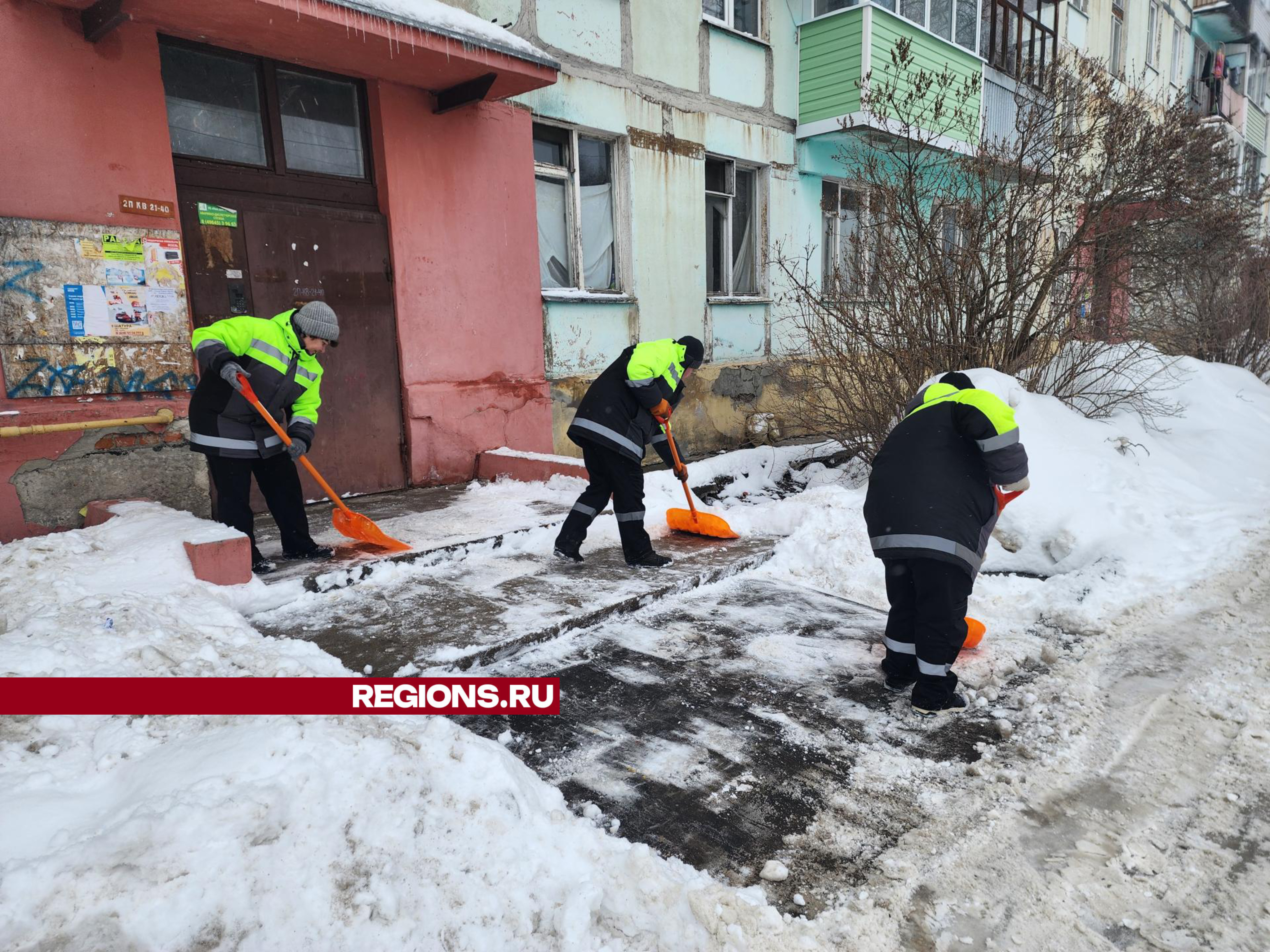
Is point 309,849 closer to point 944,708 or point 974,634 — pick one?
point 944,708

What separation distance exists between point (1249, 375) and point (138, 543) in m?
11.8

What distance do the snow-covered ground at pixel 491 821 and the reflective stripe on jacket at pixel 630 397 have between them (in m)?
2.11

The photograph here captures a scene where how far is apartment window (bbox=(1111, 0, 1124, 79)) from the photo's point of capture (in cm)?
1788

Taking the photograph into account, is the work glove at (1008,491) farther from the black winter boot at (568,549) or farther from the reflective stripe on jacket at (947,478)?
the black winter boot at (568,549)

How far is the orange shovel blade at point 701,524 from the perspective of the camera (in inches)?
224

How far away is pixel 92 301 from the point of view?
5.03m

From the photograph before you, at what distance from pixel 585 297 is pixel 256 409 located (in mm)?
4556

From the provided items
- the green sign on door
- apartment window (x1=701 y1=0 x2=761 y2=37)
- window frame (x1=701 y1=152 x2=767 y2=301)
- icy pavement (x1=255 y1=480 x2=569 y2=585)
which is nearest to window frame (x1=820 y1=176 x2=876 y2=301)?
window frame (x1=701 y1=152 x2=767 y2=301)

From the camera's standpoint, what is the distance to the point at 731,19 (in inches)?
389

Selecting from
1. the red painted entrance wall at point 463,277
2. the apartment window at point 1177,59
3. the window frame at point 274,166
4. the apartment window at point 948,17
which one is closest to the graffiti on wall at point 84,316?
the window frame at point 274,166

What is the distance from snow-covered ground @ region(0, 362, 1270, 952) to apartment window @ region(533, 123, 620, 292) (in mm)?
5400

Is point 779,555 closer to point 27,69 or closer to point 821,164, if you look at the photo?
point 27,69

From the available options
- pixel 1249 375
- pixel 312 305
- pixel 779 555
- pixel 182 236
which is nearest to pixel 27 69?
pixel 182 236

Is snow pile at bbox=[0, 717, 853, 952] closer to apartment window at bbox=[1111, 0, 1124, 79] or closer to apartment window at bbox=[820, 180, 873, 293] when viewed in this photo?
apartment window at bbox=[820, 180, 873, 293]
